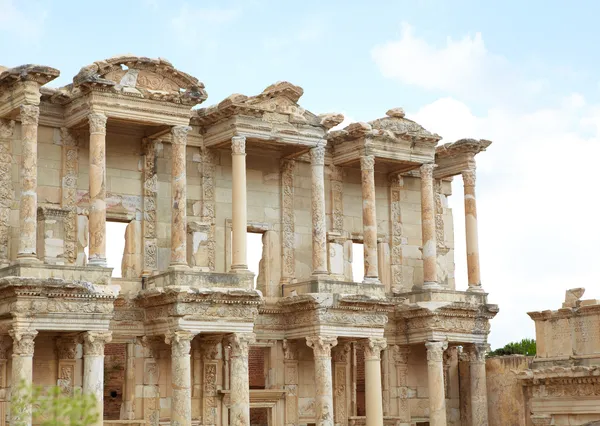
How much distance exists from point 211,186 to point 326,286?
389 cm

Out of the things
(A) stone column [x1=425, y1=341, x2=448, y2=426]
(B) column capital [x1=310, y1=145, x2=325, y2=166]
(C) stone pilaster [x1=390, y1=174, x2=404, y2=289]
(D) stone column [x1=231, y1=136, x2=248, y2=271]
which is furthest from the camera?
(C) stone pilaster [x1=390, y1=174, x2=404, y2=289]

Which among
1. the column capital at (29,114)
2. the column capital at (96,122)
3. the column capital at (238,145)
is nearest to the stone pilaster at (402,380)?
the column capital at (238,145)

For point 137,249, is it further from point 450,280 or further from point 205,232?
point 450,280

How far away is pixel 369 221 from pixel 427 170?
Answer: 251 cm

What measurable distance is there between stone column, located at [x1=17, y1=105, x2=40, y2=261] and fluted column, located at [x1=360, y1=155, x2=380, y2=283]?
8.93 m

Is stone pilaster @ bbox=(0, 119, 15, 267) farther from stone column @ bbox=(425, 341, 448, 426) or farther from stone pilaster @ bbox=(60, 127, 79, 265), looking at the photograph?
stone column @ bbox=(425, 341, 448, 426)

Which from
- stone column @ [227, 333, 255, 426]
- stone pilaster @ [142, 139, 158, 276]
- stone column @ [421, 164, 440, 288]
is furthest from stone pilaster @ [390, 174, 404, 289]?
stone pilaster @ [142, 139, 158, 276]

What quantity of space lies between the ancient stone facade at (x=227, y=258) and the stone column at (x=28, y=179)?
0.05 meters

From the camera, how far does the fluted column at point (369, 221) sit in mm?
28734

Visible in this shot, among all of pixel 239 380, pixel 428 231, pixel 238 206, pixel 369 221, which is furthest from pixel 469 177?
pixel 239 380

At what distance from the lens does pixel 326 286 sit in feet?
89.9

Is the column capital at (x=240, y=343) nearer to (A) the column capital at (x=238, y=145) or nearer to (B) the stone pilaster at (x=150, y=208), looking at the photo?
(B) the stone pilaster at (x=150, y=208)

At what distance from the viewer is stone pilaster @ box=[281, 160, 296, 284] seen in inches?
1141

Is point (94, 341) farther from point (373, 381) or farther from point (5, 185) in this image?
point (373, 381)
